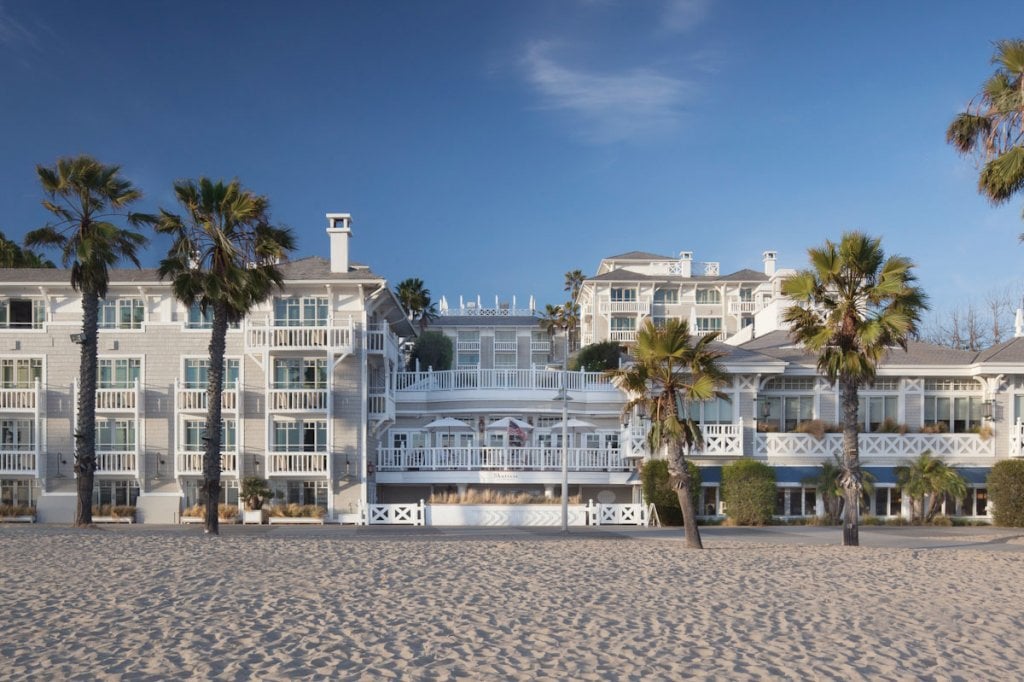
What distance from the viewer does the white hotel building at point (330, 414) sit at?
33938 millimetres

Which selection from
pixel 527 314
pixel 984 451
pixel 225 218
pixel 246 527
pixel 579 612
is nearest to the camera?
pixel 579 612

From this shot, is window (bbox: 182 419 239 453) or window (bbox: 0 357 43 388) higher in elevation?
window (bbox: 0 357 43 388)

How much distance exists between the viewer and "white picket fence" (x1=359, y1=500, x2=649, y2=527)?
32.8 metres

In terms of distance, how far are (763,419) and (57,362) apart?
25.2 m

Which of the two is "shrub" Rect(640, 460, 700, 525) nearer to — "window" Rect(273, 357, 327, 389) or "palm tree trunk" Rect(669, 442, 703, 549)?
"palm tree trunk" Rect(669, 442, 703, 549)

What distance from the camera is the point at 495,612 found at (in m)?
14.2

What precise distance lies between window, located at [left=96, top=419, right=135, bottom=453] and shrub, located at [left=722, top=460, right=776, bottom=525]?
829 inches

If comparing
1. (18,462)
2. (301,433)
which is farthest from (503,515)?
(18,462)

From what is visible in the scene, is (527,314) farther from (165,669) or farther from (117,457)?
(165,669)

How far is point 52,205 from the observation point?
27562 mm

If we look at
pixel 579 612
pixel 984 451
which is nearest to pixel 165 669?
pixel 579 612

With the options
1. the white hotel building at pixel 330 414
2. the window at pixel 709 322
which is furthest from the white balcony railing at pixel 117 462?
the window at pixel 709 322

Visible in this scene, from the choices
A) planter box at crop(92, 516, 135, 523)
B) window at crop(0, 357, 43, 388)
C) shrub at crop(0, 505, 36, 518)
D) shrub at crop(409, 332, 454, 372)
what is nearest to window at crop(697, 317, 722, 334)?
shrub at crop(409, 332, 454, 372)

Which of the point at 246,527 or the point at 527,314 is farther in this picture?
the point at 527,314
